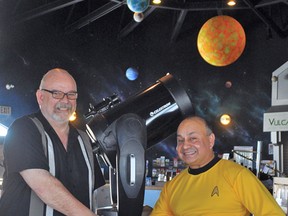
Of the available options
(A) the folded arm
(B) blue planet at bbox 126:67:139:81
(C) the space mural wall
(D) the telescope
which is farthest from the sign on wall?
(A) the folded arm

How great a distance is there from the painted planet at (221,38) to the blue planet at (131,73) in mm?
3894

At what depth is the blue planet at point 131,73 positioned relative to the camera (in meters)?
9.09

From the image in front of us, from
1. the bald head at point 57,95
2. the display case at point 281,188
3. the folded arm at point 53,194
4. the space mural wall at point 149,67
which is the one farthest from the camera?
the space mural wall at point 149,67

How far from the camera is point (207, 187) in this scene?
82.3 inches

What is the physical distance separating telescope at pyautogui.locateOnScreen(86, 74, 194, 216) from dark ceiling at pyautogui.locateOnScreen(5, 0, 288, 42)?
200 inches

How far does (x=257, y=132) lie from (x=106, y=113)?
6.68m

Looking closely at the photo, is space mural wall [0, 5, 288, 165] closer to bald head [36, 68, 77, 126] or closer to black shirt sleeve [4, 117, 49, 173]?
bald head [36, 68, 77, 126]

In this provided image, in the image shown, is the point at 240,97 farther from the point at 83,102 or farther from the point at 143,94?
the point at 143,94

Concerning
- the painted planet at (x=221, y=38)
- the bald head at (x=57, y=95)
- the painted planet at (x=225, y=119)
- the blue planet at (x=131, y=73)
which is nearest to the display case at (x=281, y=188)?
the painted planet at (x=221, y=38)

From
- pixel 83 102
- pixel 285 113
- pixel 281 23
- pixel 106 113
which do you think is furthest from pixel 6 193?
pixel 281 23

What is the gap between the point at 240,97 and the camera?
28.9 feet

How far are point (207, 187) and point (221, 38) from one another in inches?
122

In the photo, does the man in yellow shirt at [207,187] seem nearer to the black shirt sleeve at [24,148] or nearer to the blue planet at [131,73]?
the black shirt sleeve at [24,148]

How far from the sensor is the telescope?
69.8 inches
